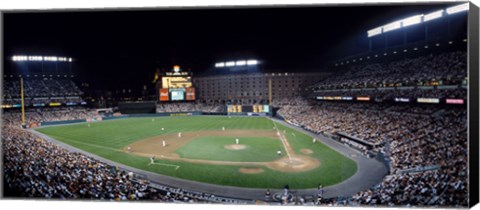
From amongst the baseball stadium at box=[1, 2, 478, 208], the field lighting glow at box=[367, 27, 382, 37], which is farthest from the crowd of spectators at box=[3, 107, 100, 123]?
the field lighting glow at box=[367, 27, 382, 37]

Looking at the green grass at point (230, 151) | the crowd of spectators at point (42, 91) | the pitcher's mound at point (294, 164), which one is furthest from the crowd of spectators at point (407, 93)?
the crowd of spectators at point (42, 91)

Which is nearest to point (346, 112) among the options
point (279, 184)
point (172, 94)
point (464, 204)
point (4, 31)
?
point (279, 184)

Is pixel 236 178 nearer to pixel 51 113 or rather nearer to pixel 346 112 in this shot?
pixel 346 112

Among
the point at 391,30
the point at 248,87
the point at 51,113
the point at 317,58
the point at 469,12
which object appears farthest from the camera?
the point at 248,87

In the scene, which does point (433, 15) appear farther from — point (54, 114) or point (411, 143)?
point (54, 114)

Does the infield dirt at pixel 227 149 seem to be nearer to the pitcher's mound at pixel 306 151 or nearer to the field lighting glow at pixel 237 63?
the pitcher's mound at pixel 306 151

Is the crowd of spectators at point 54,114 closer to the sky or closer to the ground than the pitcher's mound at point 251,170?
closer to the sky
